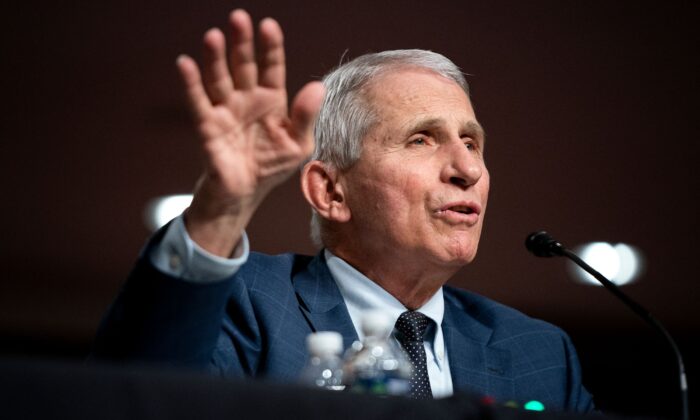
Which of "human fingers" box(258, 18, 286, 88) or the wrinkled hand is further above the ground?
"human fingers" box(258, 18, 286, 88)

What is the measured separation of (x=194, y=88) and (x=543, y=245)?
0.73 m

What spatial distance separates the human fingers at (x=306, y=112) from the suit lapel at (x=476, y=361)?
0.69 meters

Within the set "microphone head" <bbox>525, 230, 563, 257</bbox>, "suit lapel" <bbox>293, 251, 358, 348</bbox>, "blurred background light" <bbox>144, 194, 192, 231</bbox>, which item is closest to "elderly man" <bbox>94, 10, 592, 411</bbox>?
"suit lapel" <bbox>293, 251, 358, 348</bbox>

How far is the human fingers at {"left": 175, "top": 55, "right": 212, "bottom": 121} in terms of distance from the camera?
115cm

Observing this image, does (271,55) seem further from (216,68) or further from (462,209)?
(462,209)

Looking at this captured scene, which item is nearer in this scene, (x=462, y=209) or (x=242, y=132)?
(x=242, y=132)

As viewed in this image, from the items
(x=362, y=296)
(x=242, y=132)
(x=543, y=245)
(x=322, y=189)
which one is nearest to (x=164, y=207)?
(x=322, y=189)

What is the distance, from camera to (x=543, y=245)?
1647 mm

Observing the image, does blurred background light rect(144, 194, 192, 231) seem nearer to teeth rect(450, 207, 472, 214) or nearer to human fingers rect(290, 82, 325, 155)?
teeth rect(450, 207, 472, 214)

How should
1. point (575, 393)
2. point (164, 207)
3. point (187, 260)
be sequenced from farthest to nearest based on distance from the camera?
point (164, 207) < point (575, 393) < point (187, 260)

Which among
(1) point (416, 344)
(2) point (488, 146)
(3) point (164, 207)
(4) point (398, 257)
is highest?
(4) point (398, 257)

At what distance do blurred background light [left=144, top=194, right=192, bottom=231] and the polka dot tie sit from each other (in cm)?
324

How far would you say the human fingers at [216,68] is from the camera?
45.4 inches

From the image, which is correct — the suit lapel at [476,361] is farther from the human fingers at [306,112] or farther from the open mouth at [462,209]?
the human fingers at [306,112]
